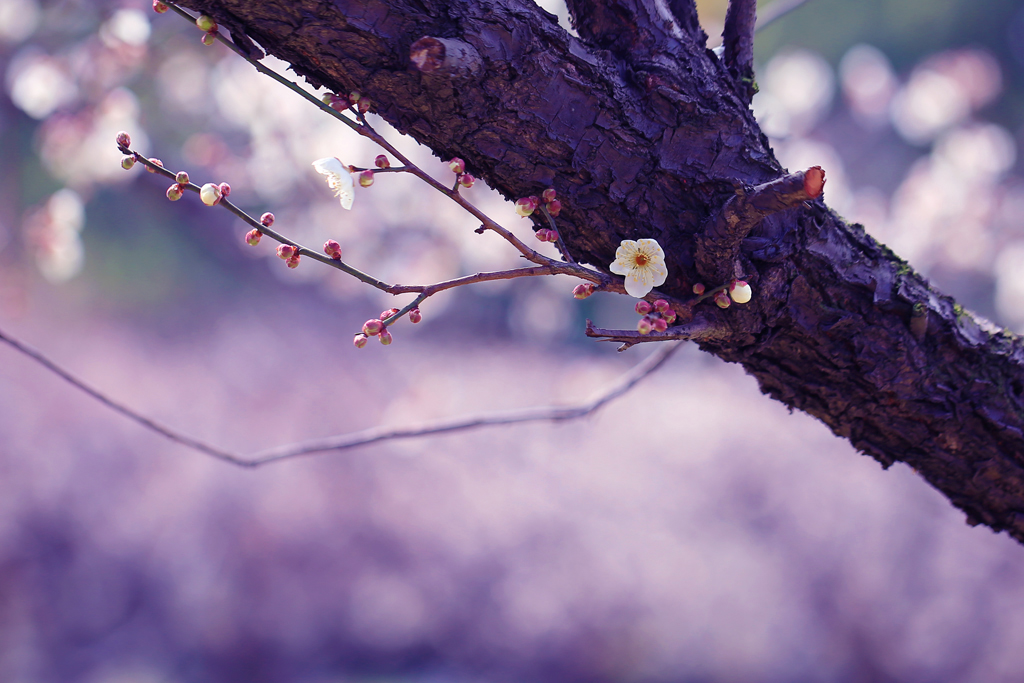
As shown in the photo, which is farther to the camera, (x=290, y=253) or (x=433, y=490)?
(x=433, y=490)

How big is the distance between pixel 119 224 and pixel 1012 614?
7247 mm

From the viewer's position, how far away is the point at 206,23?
1.48 ft

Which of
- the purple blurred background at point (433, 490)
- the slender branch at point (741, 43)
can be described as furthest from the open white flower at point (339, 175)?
the purple blurred background at point (433, 490)

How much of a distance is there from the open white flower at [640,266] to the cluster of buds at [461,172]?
140mm

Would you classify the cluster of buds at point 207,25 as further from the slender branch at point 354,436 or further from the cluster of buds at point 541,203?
the slender branch at point 354,436

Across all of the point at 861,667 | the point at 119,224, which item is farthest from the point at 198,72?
the point at 861,667

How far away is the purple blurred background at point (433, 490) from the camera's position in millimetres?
2285

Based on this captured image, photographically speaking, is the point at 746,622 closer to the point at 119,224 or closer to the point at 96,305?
the point at 96,305

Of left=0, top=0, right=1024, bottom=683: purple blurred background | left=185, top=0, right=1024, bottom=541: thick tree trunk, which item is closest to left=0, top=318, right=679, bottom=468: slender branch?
left=185, top=0, right=1024, bottom=541: thick tree trunk

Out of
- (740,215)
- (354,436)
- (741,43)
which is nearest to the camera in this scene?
(740,215)

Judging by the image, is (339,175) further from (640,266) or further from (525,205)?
(640,266)

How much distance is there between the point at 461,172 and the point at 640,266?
6.8 inches

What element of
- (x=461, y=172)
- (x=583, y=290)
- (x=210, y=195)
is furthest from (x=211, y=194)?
(x=583, y=290)

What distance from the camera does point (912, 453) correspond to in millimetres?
610
